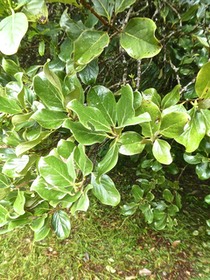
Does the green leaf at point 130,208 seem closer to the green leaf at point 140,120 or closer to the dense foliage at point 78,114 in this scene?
the dense foliage at point 78,114

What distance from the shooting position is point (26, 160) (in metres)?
0.67

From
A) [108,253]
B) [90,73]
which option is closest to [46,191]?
[90,73]

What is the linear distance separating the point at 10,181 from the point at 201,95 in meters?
0.48

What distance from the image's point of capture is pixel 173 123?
0.51 metres

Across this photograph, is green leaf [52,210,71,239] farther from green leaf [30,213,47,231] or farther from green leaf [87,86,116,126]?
green leaf [87,86,116,126]

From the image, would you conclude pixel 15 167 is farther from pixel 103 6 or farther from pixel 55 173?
pixel 103 6

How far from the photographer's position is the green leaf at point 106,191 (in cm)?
59

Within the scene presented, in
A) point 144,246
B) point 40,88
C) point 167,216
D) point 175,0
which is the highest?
point 40,88

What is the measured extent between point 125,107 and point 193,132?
0.13 metres

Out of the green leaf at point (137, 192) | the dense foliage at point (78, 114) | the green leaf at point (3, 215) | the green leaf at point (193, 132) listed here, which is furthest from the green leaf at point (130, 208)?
the green leaf at point (193, 132)

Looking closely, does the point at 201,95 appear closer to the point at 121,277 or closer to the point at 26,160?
the point at 26,160

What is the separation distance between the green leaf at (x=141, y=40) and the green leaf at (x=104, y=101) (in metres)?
0.08

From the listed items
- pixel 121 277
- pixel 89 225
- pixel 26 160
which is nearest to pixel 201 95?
pixel 26 160

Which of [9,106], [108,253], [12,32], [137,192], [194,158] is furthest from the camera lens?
[108,253]
